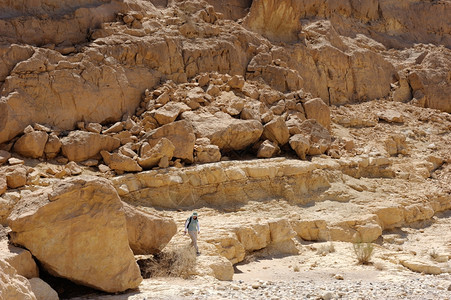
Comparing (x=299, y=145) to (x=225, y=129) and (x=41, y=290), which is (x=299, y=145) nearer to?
(x=225, y=129)

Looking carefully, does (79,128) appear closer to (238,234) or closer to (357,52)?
(238,234)

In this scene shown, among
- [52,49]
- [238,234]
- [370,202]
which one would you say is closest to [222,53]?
[52,49]

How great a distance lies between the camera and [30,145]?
10281mm

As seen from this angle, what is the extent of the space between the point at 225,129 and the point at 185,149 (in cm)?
155

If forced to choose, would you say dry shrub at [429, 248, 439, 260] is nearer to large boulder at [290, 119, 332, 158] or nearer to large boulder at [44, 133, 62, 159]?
large boulder at [290, 119, 332, 158]

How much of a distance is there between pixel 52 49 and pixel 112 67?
1556mm

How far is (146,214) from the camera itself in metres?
7.61

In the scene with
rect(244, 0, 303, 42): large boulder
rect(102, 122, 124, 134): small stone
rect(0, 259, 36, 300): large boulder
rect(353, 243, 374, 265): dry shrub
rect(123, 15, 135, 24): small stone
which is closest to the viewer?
rect(0, 259, 36, 300): large boulder

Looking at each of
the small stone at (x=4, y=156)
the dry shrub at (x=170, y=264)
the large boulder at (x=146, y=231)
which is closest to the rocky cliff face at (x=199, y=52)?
the small stone at (x=4, y=156)

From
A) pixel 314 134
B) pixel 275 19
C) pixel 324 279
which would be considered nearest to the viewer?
pixel 324 279

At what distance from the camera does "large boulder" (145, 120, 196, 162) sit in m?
11.3

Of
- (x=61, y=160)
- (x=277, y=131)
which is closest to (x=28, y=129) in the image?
(x=61, y=160)

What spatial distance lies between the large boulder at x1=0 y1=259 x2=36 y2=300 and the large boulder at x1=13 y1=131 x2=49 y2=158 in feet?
19.1

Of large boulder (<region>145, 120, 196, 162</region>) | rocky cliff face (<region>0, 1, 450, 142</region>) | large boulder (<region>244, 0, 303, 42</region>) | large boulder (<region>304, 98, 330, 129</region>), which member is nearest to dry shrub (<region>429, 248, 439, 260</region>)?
large boulder (<region>145, 120, 196, 162</region>)
